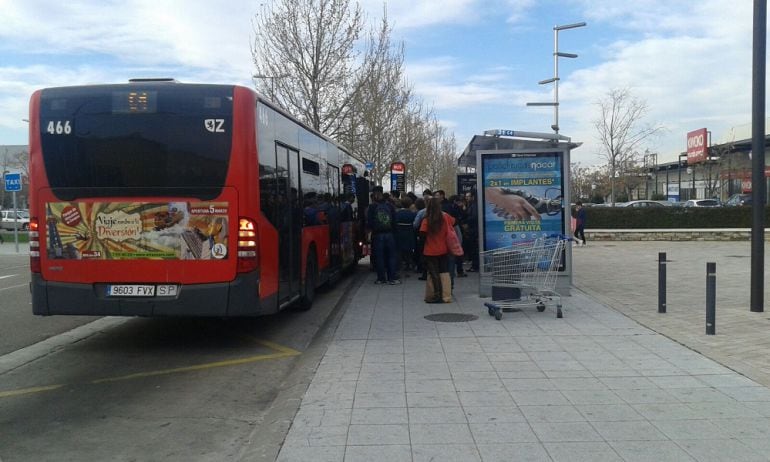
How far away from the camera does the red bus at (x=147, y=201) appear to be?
7121 mm

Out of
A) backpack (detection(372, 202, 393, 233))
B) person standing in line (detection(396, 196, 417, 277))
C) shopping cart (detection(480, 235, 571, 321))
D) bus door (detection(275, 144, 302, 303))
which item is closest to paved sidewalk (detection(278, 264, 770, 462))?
shopping cart (detection(480, 235, 571, 321))

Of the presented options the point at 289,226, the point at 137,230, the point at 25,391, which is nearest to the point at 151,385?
the point at 25,391

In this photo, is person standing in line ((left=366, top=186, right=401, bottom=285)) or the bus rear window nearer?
the bus rear window

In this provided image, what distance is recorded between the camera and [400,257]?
1497 cm

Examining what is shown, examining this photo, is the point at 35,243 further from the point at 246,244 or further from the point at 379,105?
the point at 379,105

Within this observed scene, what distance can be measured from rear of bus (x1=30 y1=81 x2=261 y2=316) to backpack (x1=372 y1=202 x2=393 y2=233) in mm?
5742

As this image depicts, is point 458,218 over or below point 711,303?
over

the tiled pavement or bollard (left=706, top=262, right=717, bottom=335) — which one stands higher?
bollard (left=706, top=262, right=717, bottom=335)

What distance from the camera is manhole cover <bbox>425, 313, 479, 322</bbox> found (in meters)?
9.13

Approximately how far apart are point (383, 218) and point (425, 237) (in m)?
2.23

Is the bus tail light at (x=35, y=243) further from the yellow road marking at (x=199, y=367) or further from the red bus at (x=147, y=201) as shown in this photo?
the yellow road marking at (x=199, y=367)

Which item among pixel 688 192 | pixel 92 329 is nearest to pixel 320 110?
pixel 92 329

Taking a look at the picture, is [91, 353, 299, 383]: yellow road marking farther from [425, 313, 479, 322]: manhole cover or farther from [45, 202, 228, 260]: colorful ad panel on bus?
[425, 313, 479, 322]: manhole cover

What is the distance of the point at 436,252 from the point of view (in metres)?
10.4
